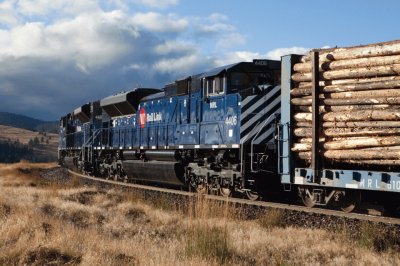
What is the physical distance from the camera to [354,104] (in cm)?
1008

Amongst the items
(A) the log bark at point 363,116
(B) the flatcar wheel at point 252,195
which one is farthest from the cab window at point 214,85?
(A) the log bark at point 363,116

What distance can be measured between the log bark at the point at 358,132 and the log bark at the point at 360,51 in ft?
4.68

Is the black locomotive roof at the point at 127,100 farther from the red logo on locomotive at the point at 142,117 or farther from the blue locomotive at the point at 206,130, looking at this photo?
the red logo on locomotive at the point at 142,117

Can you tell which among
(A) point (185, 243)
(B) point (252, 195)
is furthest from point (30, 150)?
(A) point (185, 243)

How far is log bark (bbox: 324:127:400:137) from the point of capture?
945 centimetres

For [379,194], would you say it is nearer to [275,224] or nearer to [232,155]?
[275,224]

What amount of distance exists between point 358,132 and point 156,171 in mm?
11218

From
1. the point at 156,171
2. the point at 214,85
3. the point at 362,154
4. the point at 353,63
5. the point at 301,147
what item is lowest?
the point at 156,171

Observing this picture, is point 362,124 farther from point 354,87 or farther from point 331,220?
point 331,220

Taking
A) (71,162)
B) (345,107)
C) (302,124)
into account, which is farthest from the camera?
(71,162)

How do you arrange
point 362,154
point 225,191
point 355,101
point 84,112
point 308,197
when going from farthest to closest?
1. point 84,112
2. point 225,191
3. point 308,197
4. point 355,101
5. point 362,154

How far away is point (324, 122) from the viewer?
1060cm

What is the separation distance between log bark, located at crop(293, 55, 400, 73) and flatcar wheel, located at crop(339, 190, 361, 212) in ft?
8.77

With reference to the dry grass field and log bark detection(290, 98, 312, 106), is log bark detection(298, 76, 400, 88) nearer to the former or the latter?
log bark detection(290, 98, 312, 106)
